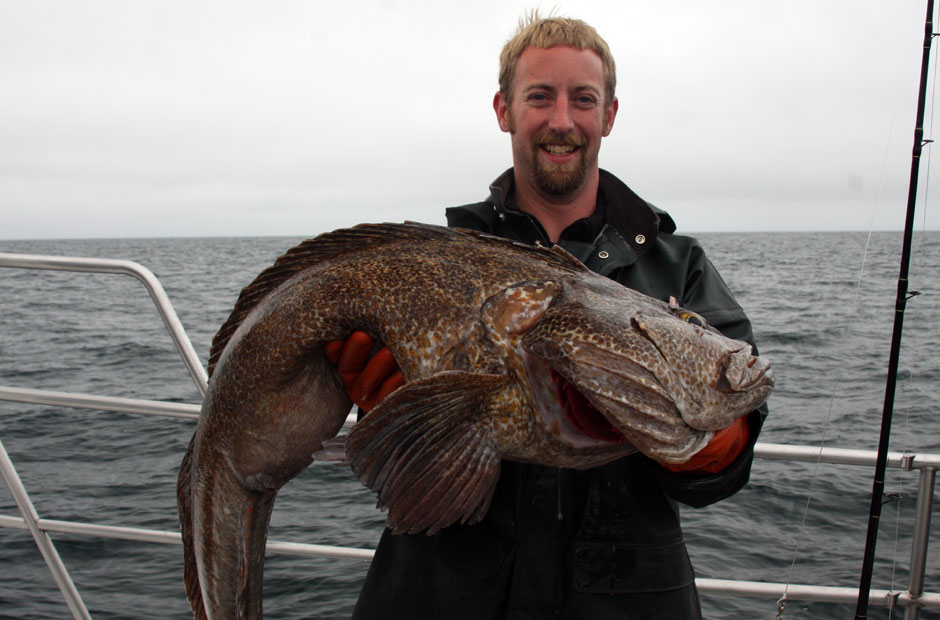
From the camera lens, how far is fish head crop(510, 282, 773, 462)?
211 cm

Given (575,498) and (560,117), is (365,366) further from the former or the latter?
(560,117)

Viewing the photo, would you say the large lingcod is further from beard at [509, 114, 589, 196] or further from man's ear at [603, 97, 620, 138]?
man's ear at [603, 97, 620, 138]

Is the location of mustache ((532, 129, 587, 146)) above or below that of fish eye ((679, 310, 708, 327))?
above

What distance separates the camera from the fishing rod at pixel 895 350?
3348 mm

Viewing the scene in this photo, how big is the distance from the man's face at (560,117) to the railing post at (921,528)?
6.37 ft

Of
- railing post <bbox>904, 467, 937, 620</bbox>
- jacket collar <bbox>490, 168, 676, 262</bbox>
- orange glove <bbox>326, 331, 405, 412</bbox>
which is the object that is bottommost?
railing post <bbox>904, 467, 937, 620</bbox>

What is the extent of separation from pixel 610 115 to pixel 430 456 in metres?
1.86

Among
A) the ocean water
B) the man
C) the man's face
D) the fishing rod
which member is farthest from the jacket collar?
the ocean water

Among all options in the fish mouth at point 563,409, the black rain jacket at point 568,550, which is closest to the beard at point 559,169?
the black rain jacket at point 568,550

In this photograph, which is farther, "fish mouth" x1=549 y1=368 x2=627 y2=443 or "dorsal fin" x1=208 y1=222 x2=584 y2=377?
"dorsal fin" x1=208 y1=222 x2=584 y2=377

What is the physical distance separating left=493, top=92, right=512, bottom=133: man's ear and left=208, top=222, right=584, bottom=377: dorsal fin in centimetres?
95

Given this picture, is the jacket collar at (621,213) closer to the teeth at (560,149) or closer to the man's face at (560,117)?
the man's face at (560,117)

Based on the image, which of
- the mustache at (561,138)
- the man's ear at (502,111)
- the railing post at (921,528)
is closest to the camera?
the mustache at (561,138)

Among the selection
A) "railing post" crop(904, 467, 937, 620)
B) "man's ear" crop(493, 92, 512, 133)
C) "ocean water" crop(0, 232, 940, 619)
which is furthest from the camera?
"ocean water" crop(0, 232, 940, 619)
